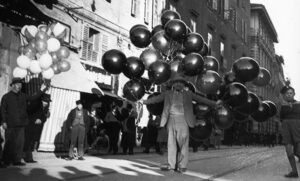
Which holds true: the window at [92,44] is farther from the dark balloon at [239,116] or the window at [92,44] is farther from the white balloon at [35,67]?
the dark balloon at [239,116]

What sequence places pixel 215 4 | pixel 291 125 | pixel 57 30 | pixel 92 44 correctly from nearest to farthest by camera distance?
pixel 291 125
pixel 57 30
pixel 92 44
pixel 215 4

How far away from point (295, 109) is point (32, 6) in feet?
25.6

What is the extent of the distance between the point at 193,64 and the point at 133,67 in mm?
1398

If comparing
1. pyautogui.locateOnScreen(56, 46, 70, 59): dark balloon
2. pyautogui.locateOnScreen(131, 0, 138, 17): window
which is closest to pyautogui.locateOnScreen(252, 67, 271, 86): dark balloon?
pyautogui.locateOnScreen(56, 46, 70, 59): dark balloon

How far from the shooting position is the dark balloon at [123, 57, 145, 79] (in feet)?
28.5

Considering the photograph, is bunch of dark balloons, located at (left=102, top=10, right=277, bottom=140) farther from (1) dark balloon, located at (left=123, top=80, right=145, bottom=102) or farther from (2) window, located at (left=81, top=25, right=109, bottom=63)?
(2) window, located at (left=81, top=25, right=109, bottom=63)

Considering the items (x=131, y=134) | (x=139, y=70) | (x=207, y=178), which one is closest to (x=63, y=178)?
(x=207, y=178)

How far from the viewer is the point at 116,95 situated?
17016mm

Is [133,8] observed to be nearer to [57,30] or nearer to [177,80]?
[57,30]

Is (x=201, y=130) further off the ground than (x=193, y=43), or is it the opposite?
(x=193, y=43)

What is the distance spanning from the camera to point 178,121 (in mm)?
7562

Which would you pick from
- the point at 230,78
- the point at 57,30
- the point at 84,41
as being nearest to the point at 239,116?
the point at 230,78

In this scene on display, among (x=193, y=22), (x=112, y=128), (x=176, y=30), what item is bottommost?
(x=112, y=128)

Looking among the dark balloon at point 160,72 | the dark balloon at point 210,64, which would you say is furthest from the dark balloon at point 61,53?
the dark balloon at point 210,64
